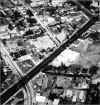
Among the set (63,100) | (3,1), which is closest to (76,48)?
(63,100)

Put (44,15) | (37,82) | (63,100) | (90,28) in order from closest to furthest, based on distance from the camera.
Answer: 1. (63,100)
2. (37,82)
3. (90,28)
4. (44,15)

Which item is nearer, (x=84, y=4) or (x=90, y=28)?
(x=90, y=28)

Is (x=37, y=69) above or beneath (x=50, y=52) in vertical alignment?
beneath

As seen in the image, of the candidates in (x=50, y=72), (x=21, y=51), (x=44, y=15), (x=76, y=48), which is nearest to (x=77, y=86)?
(x=50, y=72)

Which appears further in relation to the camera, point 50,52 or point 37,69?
point 50,52

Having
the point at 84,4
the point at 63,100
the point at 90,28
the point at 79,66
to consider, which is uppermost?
the point at 84,4

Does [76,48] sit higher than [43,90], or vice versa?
[76,48]

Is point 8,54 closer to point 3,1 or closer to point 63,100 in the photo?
point 63,100

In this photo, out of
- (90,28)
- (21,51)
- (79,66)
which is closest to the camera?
(79,66)
